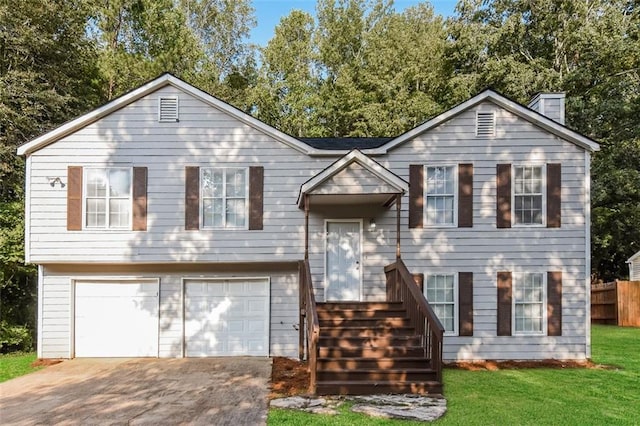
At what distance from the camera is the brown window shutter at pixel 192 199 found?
10992mm

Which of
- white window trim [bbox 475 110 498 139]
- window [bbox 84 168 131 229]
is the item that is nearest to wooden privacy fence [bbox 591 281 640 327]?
white window trim [bbox 475 110 498 139]

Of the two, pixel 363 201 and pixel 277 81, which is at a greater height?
pixel 277 81

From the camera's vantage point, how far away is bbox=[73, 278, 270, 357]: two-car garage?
36.9 ft

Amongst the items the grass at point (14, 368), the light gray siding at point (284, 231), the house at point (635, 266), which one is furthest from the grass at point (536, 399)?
the house at point (635, 266)

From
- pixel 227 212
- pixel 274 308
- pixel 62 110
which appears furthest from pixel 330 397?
pixel 62 110

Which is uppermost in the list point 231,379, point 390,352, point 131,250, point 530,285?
point 131,250

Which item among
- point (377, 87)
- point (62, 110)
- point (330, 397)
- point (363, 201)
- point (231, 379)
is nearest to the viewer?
point (330, 397)

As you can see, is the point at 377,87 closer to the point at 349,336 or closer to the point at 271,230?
the point at 271,230

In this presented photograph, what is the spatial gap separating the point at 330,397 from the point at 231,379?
90.9 inches

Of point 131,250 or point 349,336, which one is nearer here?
point 349,336

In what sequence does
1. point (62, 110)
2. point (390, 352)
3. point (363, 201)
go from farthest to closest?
point (62, 110) → point (363, 201) → point (390, 352)

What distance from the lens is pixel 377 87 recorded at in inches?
966

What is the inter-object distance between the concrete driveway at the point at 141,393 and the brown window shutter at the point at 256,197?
10.1ft

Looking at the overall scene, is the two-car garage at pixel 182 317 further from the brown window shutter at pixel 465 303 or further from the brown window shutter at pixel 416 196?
the brown window shutter at pixel 465 303
